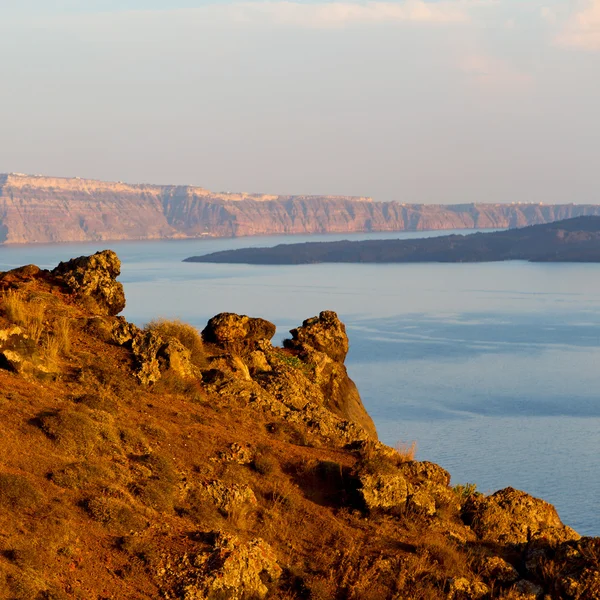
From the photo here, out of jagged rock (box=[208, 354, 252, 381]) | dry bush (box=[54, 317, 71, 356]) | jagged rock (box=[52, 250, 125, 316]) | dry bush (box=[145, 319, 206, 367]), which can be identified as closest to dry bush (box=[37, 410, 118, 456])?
dry bush (box=[54, 317, 71, 356])

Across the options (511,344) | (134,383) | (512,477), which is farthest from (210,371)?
(511,344)

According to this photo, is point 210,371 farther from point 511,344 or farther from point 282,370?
point 511,344

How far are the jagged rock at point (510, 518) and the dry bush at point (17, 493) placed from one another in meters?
5.64

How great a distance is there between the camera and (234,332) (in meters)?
17.5

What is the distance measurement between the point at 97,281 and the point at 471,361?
78.4 metres

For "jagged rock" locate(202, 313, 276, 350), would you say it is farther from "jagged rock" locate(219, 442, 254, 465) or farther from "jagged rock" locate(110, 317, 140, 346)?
"jagged rock" locate(219, 442, 254, 465)

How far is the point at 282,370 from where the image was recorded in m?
16.1

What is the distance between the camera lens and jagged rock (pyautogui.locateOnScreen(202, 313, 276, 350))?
17.4 meters

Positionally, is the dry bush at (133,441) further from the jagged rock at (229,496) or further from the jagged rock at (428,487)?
the jagged rock at (428,487)

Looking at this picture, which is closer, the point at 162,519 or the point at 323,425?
the point at 162,519

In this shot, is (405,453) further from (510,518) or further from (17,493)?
(17,493)

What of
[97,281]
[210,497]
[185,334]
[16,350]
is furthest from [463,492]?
[97,281]

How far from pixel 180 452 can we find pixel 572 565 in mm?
4863

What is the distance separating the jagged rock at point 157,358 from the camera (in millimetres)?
13312
